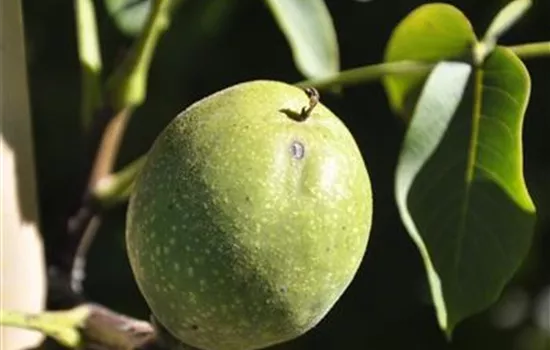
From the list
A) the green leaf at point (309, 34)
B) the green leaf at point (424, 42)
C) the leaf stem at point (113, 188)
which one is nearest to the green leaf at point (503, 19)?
the green leaf at point (424, 42)

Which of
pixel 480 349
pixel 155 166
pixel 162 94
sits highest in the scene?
pixel 155 166

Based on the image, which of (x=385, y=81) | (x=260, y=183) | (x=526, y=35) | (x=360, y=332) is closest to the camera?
(x=260, y=183)

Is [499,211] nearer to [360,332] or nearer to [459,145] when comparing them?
[459,145]

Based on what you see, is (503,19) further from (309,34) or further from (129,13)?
(129,13)

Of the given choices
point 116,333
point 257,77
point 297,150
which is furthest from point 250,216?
point 257,77

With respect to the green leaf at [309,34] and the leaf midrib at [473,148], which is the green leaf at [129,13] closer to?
the green leaf at [309,34]

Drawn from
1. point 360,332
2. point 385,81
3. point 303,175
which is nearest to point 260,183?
point 303,175

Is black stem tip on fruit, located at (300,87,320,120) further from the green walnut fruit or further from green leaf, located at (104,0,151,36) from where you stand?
green leaf, located at (104,0,151,36)

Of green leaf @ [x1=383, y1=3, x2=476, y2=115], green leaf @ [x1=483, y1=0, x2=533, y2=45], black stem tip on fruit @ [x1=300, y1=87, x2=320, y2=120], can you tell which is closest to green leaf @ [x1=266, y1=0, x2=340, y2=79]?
green leaf @ [x1=383, y1=3, x2=476, y2=115]
